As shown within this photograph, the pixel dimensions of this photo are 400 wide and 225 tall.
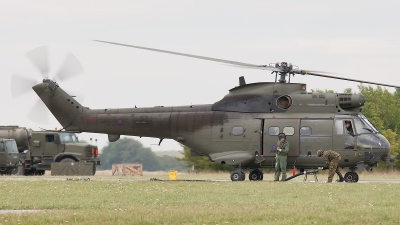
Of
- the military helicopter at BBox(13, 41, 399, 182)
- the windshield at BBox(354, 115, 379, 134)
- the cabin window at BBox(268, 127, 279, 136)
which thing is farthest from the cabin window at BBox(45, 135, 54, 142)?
the windshield at BBox(354, 115, 379, 134)

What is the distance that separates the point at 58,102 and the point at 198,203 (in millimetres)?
17286

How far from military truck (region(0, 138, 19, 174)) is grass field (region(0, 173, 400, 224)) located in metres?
21.0

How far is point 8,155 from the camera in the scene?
51000 millimetres

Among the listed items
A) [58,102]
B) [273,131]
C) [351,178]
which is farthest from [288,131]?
[58,102]

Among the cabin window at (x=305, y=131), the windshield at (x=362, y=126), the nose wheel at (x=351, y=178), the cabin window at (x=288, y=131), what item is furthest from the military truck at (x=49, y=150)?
the windshield at (x=362, y=126)

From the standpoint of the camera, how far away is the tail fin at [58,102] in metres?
37.7

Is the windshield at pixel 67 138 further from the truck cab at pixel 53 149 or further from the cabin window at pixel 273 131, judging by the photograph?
the cabin window at pixel 273 131

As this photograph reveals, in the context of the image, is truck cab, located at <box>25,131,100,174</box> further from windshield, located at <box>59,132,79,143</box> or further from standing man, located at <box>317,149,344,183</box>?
standing man, located at <box>317,149,344,183</box>

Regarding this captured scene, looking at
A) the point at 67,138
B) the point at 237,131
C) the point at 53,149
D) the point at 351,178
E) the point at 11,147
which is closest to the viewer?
the point at 351,178

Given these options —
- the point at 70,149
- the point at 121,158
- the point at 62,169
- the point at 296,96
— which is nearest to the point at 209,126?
the point at 296,96

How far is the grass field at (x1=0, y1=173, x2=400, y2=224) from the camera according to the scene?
18188 millimetres

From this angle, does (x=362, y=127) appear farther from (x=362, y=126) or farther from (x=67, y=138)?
(x=67, y=138)

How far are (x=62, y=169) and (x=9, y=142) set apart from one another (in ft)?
18.4

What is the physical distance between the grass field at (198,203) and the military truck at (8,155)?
2103 centimetres
